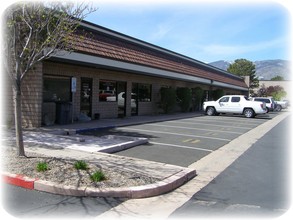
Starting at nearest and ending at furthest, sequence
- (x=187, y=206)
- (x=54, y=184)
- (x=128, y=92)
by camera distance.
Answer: (x=187, y=206), (x=54, y=184), (x=128, y=92)

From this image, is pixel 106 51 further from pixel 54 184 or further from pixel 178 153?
pixel 54 184

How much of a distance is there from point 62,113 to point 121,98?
5930mm

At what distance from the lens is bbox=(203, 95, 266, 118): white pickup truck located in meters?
25.9

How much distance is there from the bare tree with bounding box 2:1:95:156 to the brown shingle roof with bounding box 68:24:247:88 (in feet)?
8.06

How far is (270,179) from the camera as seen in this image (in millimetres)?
7219

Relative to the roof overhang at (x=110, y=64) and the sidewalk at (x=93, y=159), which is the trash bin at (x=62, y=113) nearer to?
the roof overhang at (x=110, y=64)

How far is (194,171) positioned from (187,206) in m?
2.10

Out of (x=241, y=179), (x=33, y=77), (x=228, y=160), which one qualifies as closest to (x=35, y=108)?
(x=33, y=77)

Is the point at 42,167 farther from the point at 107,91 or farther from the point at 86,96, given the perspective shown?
the point at 107,91

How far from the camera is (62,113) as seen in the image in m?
14.5

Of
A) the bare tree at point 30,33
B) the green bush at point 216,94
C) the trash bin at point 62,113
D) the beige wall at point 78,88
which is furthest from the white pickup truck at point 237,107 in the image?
the bare tree at point 30,33

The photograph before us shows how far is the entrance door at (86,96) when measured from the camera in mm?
16750

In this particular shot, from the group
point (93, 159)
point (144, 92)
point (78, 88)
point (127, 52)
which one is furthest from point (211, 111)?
point (93, 159)

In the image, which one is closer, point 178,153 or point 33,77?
point 178,153
